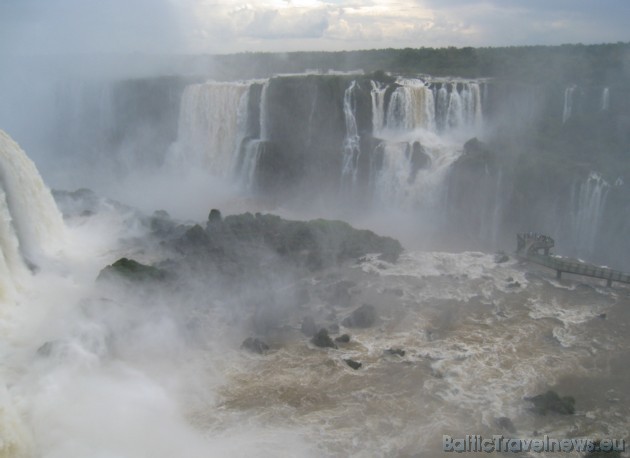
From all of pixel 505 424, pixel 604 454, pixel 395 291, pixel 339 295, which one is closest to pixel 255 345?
pixel 339 295

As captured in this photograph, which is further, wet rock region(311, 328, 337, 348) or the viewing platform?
the viewing platform

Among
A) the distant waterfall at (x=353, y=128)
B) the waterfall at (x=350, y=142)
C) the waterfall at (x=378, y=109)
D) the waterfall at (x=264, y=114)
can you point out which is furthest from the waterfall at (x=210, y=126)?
the waterfall at (x=378, y=109)

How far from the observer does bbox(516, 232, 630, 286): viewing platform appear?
17.5m

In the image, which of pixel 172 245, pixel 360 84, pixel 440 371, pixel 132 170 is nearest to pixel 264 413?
pixel 440 371

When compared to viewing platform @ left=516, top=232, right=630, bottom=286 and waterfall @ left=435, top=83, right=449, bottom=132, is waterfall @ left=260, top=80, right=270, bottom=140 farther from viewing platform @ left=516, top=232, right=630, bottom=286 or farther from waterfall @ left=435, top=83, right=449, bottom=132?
viewing platform @ left=516, top=232, right=630, bottom=286

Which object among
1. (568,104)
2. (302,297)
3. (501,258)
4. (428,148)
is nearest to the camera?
(302,297)

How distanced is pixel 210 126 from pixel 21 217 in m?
16.7

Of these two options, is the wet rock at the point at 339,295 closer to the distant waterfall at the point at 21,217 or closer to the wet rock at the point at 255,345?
the wet rock at the point at 255,345

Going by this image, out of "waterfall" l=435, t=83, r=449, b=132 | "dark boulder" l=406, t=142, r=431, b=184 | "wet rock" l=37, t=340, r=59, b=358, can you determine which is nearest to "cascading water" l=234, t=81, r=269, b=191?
"dark boulder" l=406, t=142, r=431, b=184

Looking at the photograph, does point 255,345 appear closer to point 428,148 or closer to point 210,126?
point 428,148

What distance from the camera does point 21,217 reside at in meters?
17.2

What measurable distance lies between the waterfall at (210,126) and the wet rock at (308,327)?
18546mm

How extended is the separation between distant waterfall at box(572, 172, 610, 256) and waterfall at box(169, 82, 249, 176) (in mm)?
18349

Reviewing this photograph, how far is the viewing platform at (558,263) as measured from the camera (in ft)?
57.5
